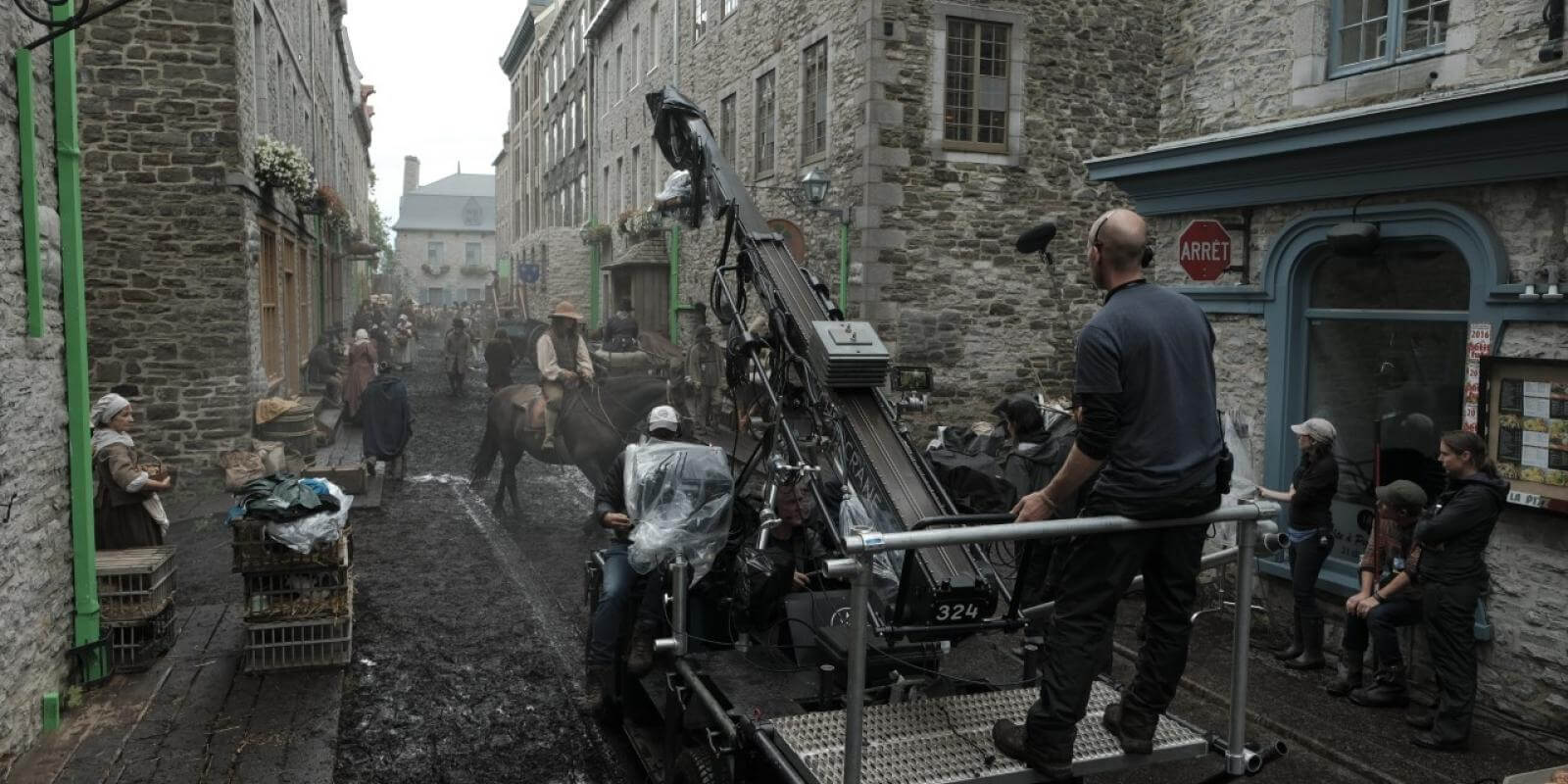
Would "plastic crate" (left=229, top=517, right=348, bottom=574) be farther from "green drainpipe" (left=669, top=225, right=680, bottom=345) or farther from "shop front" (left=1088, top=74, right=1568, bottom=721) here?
"green drainpipe" (left=669, top=225, right=680, bottom=345)

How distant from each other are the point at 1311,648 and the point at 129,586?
7881 millimetres

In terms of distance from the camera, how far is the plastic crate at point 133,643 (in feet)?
22.3

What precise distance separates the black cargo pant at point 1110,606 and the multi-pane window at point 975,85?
11.4 metres

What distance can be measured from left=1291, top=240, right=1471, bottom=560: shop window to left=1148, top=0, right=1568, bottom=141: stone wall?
116cm

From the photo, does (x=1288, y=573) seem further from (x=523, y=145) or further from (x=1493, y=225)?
(x=523, y=145)

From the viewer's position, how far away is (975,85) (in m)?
14.6

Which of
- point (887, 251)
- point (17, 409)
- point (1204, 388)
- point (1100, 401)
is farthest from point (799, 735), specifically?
point (887, 251)

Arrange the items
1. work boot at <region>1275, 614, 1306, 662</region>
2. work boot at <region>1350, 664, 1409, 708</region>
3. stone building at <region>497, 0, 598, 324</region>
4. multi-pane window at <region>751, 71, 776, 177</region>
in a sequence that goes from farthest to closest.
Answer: stone building at <region>497, 0, 598, 324</region>, multi-pane window at <region>751, 71, 776, 177</region>, work boot at <region>1275, 614, 1306, 662</region>, work boot at <region>1350, 664, 1409, 708</region>

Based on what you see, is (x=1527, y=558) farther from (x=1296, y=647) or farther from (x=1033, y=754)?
(x=1033, y=754)

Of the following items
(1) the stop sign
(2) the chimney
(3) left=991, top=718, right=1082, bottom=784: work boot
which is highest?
(2) the chimney

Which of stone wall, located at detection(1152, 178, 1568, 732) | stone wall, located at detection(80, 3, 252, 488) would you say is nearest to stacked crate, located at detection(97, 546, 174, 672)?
stone wall, located at detection(80, 3, 252, 488)

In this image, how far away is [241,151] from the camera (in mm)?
12688

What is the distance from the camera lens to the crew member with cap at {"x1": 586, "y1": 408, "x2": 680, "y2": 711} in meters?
5.90

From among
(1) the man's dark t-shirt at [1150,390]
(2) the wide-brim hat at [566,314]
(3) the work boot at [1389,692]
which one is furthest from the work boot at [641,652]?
(2) the wide-brim hat at [566,314]
